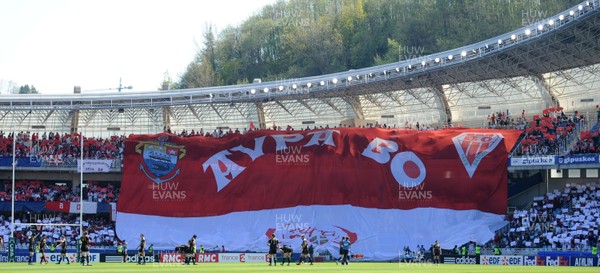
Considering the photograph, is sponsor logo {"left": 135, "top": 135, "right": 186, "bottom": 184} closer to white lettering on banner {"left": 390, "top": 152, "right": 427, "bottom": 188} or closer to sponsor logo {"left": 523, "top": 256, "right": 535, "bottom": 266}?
white lettering on banner {"left": 390, "top": 152, "right": 427, "bottom": 188}

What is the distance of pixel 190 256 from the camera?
52.4 m

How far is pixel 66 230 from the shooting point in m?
71.2

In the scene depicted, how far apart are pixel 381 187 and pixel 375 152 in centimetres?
242

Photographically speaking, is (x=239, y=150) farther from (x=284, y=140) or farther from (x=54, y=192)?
(x=54, y=192)

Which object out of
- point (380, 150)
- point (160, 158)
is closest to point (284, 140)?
point (380, 150)

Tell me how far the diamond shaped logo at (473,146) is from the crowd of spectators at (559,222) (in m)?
4.03

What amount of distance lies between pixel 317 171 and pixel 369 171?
11.1 ft

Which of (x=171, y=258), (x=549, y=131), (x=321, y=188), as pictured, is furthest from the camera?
(x=549, y=131)

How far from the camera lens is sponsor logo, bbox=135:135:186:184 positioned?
226ft

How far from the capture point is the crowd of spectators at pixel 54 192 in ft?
242

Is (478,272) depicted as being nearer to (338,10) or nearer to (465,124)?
(465,124)

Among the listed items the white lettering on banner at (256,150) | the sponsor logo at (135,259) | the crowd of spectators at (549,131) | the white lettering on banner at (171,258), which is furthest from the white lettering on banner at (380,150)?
the sponsor logo at (135,259)

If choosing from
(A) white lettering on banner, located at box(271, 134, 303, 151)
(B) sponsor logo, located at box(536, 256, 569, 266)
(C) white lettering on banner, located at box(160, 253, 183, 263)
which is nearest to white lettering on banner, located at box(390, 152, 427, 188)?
(A) white lettering on banner, located at box(271, 134, 303, 151)

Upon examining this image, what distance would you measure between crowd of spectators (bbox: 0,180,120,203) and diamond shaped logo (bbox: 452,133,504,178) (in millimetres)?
25426
